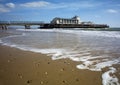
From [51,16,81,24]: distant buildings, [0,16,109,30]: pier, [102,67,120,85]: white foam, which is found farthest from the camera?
[51,16,81,24]: distant buildings

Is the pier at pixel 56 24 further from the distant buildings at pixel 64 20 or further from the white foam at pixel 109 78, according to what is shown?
the white foam at pixel 109 78

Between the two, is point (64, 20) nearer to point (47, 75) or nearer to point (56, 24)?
point (56, 24)

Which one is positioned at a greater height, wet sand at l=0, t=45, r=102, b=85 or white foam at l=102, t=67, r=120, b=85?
wet sand at l=0, t=45, r=102, b=85

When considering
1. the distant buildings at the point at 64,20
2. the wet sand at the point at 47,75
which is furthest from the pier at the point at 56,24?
the wet sand at the point at 47,75

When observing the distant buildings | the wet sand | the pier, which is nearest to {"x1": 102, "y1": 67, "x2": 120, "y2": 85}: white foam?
the wet sand

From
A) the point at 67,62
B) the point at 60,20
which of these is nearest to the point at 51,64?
the point at 67,62

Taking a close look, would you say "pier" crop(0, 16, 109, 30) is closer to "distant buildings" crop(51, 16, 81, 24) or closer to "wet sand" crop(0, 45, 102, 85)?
"distant buildings" crop(51, 16, 81, 24)

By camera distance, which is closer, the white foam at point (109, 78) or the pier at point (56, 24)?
the white foam at point (109, 78)

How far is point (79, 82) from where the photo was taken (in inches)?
150

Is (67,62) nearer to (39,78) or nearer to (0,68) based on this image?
(39,78)

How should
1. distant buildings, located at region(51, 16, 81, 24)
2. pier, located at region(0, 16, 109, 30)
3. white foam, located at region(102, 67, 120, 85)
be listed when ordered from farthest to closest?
distant buildings, located at region(51, 16, 81, 24) < pier, located at region(0, 16, 109, 30) < white foam, located at region(102, 67, 120, 85)

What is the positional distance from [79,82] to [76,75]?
0.48 m

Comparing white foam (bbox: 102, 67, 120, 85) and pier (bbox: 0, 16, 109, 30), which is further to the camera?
pier (bbox: 0, 16, 109, 30)

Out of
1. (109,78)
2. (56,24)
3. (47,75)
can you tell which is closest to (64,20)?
(56,24)
